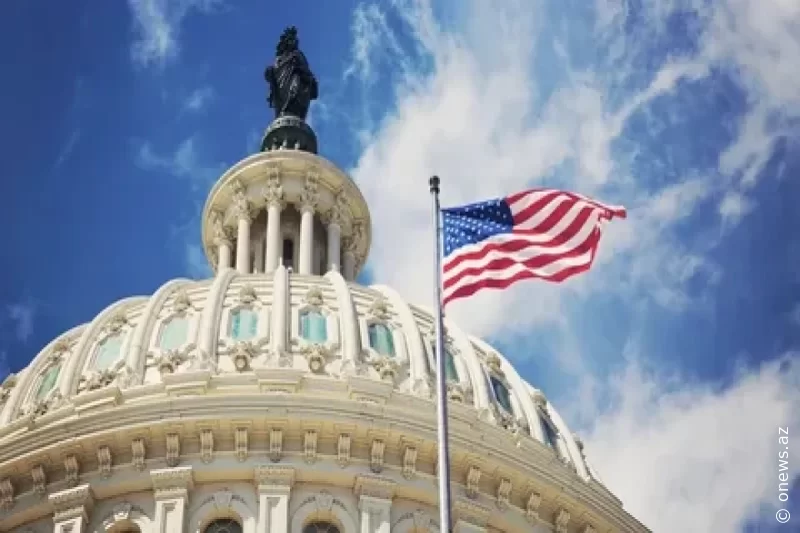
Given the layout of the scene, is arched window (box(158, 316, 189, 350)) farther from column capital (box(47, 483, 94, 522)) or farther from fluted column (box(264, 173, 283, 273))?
fluted column (box(264, 173, 283, 273))

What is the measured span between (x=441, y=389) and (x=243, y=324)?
24598mm

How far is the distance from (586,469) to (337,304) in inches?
368

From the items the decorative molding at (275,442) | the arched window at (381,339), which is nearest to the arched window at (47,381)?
the decorative molding at (275,442)

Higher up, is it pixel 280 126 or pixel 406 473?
pixel 280 126

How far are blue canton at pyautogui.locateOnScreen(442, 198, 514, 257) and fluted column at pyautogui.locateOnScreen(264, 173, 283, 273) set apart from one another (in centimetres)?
3021

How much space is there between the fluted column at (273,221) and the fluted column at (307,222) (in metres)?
0.83

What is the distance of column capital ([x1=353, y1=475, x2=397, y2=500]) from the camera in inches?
2115

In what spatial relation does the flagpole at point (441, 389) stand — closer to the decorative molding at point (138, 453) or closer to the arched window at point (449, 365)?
the decorative molding at point (138, 453)

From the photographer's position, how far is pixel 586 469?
6209 cm

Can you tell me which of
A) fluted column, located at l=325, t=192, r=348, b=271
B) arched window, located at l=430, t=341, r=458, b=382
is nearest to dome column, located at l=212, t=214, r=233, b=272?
fluted column, located at l=325, t=192, r=348, b=271

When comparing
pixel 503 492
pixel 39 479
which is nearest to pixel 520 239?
pixel 503 492

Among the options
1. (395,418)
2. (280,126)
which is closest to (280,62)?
(280,126)

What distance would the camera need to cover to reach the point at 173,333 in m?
60.5

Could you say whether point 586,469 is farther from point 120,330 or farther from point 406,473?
point 120,330
